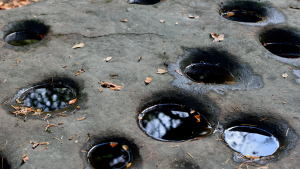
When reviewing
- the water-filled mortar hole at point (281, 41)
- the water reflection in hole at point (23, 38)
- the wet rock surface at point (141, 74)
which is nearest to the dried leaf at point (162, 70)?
the wet rock surface at point (141, 74)

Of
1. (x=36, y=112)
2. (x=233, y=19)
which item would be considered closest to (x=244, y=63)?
(x=233, y=19)

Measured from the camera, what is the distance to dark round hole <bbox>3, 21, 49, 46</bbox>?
412 cm

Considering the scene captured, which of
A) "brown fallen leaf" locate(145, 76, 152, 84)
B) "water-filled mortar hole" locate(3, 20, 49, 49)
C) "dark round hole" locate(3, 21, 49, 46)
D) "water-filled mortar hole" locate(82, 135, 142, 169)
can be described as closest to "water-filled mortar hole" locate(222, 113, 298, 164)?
"water-filled mortar hole" locate(82, 135, 142, 169)

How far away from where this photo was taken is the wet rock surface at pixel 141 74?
245 cm

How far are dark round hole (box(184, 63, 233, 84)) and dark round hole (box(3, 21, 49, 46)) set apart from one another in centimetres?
259

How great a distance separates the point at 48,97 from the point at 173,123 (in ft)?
5.22

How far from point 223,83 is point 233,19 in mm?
2043

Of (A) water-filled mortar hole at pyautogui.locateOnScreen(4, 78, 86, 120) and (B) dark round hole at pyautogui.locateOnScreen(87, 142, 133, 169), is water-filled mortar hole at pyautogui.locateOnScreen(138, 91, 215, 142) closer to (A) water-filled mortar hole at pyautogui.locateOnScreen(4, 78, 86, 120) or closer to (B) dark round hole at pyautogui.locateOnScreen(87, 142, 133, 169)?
(B) dark round hole at pyautogui.locateOnScreen(87, 142, 133, 169)

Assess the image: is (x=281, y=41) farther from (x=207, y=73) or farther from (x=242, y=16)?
(x=207, y=73)

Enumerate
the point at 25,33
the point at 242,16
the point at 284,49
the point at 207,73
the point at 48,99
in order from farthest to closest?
the point at 242,16, the point at 25,33, the point at 284,49, the point at 207,73, the point at 48,99

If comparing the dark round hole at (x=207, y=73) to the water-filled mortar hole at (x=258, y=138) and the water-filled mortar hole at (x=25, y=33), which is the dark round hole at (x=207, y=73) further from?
the water-filled mortar hole at (x=25, y=33)

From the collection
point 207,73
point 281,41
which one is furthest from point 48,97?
point 281,41

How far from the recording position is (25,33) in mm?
4328

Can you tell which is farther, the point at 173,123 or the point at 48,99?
the point at 48,99
